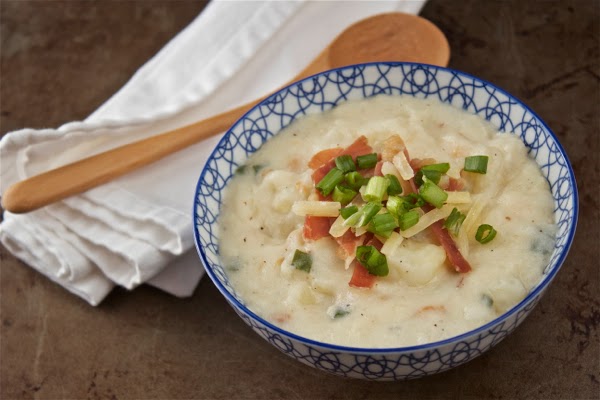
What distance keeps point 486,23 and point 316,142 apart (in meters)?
1.42

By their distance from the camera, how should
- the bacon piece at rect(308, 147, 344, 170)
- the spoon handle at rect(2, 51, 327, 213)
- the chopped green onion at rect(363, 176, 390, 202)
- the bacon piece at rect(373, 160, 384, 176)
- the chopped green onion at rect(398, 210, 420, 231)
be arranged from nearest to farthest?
the chopped green onion at rect(398, 210, 420, 231) → the chopped green onion at rect(363, 176, 390, 202) → the bacon piece at rect(373, 160, 384, 176) → the bacon piece at rect(308, 147, 344, 170) → the spoon handle at rect(2, 51, 327, 213)

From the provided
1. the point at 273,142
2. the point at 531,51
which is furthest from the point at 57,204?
the point at 531,51

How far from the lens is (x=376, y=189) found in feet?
7.88

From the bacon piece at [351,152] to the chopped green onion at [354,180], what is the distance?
107 millimetres

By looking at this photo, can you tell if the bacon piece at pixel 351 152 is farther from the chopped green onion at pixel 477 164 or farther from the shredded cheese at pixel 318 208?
the chopped green onion at pixel 477 164

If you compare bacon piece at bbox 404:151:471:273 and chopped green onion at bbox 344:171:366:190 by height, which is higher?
chopped green onion at bbox 344:171:366:190

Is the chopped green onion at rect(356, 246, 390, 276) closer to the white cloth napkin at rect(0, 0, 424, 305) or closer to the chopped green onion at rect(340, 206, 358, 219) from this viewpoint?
the chopped green onion at rect(340, 206, 358, 219)

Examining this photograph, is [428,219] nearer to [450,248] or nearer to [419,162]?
[450,248]

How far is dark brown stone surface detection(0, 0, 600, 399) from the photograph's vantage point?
8.11ft

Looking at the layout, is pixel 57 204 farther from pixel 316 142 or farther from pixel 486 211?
pixel 486 211

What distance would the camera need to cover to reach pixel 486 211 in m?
2.42

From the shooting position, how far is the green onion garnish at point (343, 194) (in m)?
2.45

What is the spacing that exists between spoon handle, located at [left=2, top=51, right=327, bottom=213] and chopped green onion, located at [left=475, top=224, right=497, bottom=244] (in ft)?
4.20

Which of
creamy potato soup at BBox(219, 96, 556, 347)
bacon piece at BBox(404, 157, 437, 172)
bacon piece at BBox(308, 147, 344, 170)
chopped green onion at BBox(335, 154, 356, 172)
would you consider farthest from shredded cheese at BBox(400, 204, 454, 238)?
bacon piece at BBox(308, 147, 344, 170)
